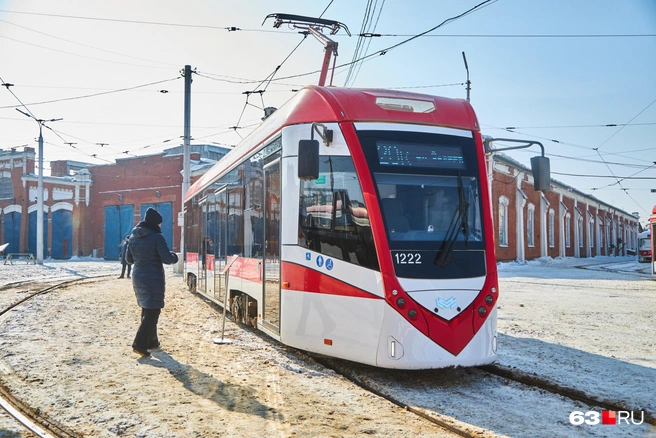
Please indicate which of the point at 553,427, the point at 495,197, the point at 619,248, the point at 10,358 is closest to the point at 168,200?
the point at 495,197

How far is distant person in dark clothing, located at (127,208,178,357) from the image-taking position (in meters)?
7.47

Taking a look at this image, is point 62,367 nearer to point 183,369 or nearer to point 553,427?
point 183,369

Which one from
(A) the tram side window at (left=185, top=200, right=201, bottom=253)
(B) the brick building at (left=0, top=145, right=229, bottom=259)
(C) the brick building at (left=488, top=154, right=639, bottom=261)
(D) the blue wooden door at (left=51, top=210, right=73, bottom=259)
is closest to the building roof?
(C) the brick building at (left=488, top=154, right=639, bottom=261)

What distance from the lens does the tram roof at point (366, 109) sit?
22.4 feet

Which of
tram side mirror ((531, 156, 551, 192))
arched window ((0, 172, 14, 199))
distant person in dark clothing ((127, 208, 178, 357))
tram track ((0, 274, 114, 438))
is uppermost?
arched window ((0, 172, 14, 199))

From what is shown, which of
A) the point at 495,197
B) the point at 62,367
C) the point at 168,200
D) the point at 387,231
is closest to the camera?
the point at 387,231

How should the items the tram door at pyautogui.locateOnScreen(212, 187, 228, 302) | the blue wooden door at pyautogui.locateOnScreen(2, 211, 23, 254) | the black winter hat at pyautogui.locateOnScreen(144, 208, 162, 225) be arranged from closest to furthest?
the black winter hat at pyautogui.locateOnScreen(144, 208, 162, 225) → the tram door at pyautogui.locateOnScreen(212, 187, 228, 302) → the blue wooden door at pyautogui.locateOnScreen(2, 211, 23, 254)

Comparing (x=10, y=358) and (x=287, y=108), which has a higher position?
(x=287, y=108)

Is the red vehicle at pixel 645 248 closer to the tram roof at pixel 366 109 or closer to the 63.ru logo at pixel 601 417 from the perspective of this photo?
the tram roof at pixel 366 109

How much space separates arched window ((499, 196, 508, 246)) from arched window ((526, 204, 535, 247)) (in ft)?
12.5

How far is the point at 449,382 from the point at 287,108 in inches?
149

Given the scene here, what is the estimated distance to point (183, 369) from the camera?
678cm

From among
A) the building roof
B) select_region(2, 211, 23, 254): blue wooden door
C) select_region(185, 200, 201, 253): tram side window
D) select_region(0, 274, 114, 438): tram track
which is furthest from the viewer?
select_region(2, 211, 23, 254): blue wooden door

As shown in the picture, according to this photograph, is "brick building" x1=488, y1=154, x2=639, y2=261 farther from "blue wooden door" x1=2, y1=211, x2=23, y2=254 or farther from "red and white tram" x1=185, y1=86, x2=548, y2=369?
"blue wooden door" x1=2, y1=211, x2=23, y2=254
